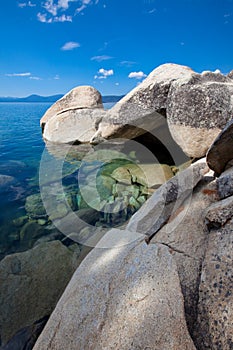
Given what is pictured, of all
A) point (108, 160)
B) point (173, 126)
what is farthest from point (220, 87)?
point (108, 160)

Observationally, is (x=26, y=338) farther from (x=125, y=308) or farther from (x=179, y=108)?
(x=179, y=108)

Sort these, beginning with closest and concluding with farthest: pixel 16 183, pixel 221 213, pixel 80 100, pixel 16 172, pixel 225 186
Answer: pixel 221 213 < pixel 225 186 < pixel 16 183 < pixel 16 172 < pixel 80 100

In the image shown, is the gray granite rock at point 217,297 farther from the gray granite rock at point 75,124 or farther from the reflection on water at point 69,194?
the gray granite rock at point 75,124

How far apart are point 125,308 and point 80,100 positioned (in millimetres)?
13692

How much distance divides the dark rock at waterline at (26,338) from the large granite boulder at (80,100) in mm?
12522

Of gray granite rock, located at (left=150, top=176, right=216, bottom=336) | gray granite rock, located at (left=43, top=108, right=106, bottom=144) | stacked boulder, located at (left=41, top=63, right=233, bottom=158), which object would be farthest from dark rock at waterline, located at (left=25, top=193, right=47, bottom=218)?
gray granite rock, located at (left=43, top=108, right=106, bottom=144)

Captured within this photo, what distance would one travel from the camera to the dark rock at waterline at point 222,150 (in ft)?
9.88

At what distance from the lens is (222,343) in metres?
1.72

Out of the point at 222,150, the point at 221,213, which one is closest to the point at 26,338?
the point at 221,213

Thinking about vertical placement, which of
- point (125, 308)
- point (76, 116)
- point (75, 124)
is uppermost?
point (76, 116)

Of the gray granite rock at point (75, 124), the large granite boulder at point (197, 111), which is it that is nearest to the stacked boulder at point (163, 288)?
the large granite boulder at point (197, 111)

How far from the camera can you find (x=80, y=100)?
14.1 m

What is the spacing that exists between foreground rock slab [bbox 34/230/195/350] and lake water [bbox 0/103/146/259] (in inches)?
111

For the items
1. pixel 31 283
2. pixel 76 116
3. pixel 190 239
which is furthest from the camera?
pixel 76 116
